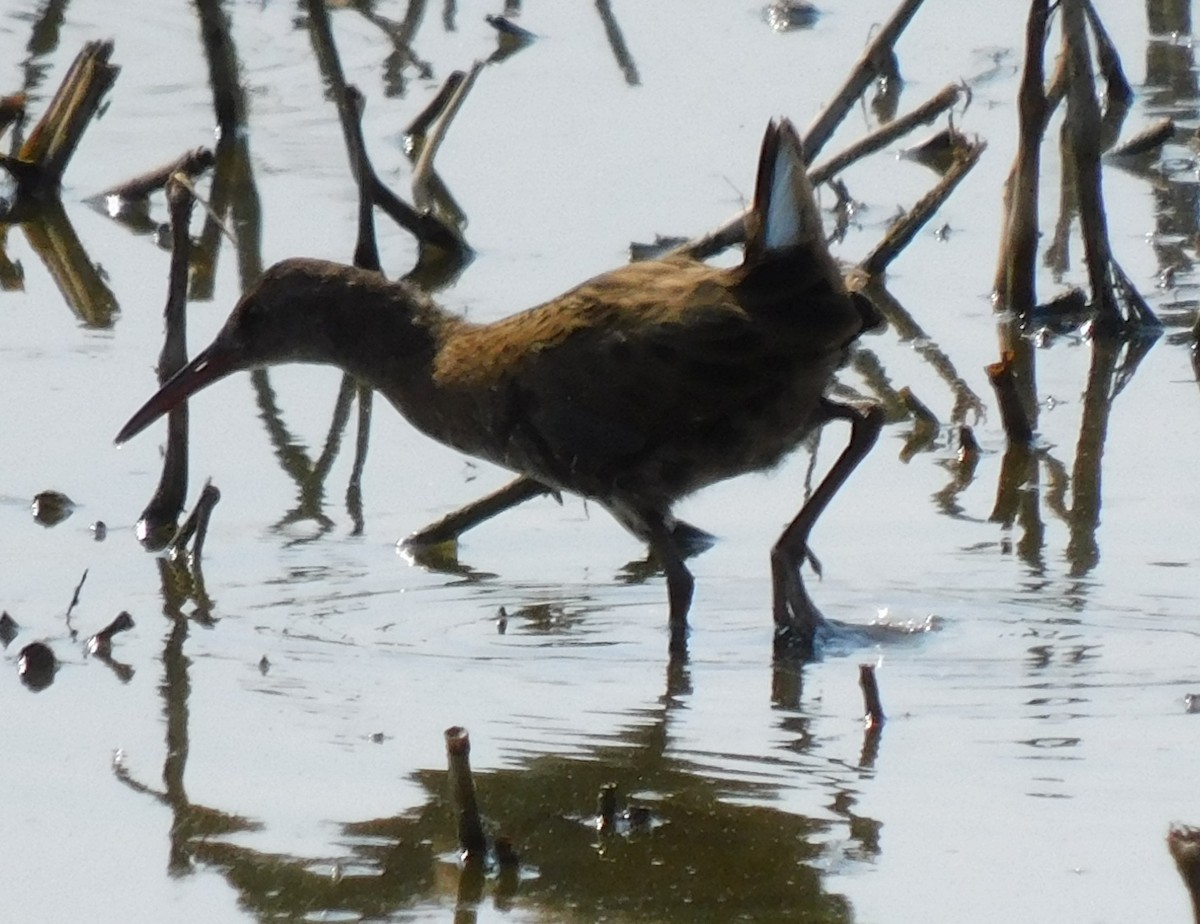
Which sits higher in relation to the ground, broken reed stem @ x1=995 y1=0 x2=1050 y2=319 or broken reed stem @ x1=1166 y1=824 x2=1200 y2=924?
broken reed stem @ x1=995 y1=0 x2=1050 y2=319

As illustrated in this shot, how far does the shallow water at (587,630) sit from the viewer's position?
159 inches

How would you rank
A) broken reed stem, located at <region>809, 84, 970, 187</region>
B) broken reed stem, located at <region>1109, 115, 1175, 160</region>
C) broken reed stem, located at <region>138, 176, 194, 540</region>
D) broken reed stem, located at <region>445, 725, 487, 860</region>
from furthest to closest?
broken reed stem, located at <region>1109, 115, 1175, 160</region>
broken reed stem, located at <region>809, 84, 970, 187</region>
broken reed stem, located at <region>138, 176, 194, 540</region>
broken reed stem, located at <region>445, 725, 487, 860</region>

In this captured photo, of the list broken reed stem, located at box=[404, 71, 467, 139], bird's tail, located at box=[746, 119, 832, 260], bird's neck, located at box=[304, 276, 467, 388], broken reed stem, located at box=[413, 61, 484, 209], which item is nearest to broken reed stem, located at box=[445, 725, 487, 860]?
bird's tail, located at box=[746, 119, 832, 260]

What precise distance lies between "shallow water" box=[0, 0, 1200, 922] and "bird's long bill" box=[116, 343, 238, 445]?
0.83 feet

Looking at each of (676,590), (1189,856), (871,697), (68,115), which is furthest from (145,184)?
(1189,856)

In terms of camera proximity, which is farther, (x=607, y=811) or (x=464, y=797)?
(x=607, y=811)

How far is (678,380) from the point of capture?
5246 mm

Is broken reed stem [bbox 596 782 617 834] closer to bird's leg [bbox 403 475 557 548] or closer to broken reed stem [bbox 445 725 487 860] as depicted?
broken reed stem [bbox 445 725 487 860]

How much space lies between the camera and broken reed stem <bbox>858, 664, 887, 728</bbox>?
177 inches

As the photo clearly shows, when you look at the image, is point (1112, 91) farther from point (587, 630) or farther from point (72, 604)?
point (72, 604)

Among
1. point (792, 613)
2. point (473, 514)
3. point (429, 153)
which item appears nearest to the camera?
point (792, 613)

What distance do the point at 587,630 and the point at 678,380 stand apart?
1.97 feet

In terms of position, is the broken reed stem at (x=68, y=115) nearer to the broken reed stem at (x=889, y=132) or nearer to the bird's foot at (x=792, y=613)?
the broken reed stem at (x=889, y=132)

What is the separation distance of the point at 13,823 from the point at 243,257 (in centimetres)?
406
